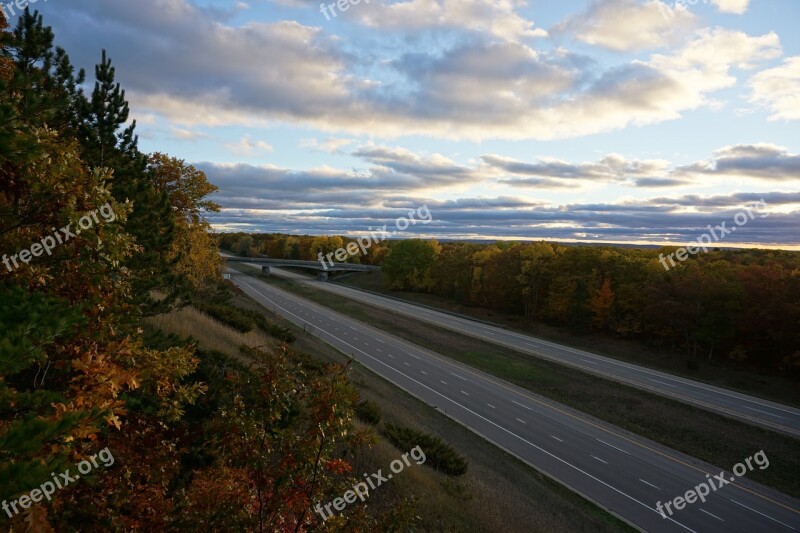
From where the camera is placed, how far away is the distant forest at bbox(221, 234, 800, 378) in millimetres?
45375

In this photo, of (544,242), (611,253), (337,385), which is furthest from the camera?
(544,242)

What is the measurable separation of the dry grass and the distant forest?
4508cm

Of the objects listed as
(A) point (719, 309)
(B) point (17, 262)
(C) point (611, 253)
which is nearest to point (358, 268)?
(C) point (611, 253)

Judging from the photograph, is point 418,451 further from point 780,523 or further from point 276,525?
point 780,523

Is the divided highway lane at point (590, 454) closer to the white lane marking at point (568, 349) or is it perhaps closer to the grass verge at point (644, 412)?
the grass verge at point (644, 412)

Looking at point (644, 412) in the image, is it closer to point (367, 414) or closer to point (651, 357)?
point (651, 357)

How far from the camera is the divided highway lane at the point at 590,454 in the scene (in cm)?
1889

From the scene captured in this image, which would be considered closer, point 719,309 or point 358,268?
point 719,309

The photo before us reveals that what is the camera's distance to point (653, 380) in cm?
4009

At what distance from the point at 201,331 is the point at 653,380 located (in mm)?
38296

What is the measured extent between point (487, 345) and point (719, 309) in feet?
83.8

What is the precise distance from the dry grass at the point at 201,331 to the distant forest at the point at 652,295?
148 feet

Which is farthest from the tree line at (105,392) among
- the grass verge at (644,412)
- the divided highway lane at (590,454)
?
the grass verge at (644,412)

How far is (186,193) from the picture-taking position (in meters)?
29.4
